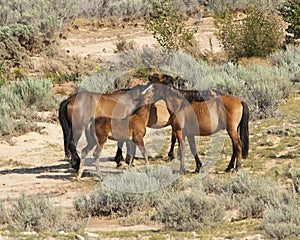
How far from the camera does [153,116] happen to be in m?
14.3

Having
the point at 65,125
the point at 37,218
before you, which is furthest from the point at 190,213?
the point at 65,125

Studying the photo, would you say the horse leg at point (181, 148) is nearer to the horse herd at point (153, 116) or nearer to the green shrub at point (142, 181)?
the horse herd at point (153, 116)

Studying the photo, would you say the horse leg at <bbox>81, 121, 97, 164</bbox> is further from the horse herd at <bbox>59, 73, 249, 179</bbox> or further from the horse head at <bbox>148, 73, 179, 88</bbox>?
the horse head at <bbox>148, 73, 179, 88</bbox>

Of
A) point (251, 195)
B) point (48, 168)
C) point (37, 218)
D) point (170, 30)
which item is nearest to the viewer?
point (37, 218)

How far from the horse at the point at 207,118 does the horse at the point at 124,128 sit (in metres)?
0.36

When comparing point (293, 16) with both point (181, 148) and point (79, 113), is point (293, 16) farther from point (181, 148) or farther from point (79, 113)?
point (79, 113)

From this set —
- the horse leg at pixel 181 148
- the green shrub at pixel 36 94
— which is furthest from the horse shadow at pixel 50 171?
the green shrub at pixel 36 94

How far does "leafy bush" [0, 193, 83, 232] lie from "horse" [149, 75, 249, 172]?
161 inches

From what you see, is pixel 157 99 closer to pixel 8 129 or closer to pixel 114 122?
pixel 114 122

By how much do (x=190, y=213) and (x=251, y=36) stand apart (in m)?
Answer: 17.2

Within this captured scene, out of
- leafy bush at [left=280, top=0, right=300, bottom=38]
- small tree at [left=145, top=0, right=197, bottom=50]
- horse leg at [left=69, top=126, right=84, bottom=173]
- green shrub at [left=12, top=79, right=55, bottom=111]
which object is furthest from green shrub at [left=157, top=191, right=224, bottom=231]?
leafy bush at [left=280, top=0, right=300, bottom=38]

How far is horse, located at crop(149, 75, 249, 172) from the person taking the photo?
44.3 feet

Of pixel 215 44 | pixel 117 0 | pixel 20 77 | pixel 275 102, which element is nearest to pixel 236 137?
pixel 275 102

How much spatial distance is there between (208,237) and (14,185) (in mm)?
5329
